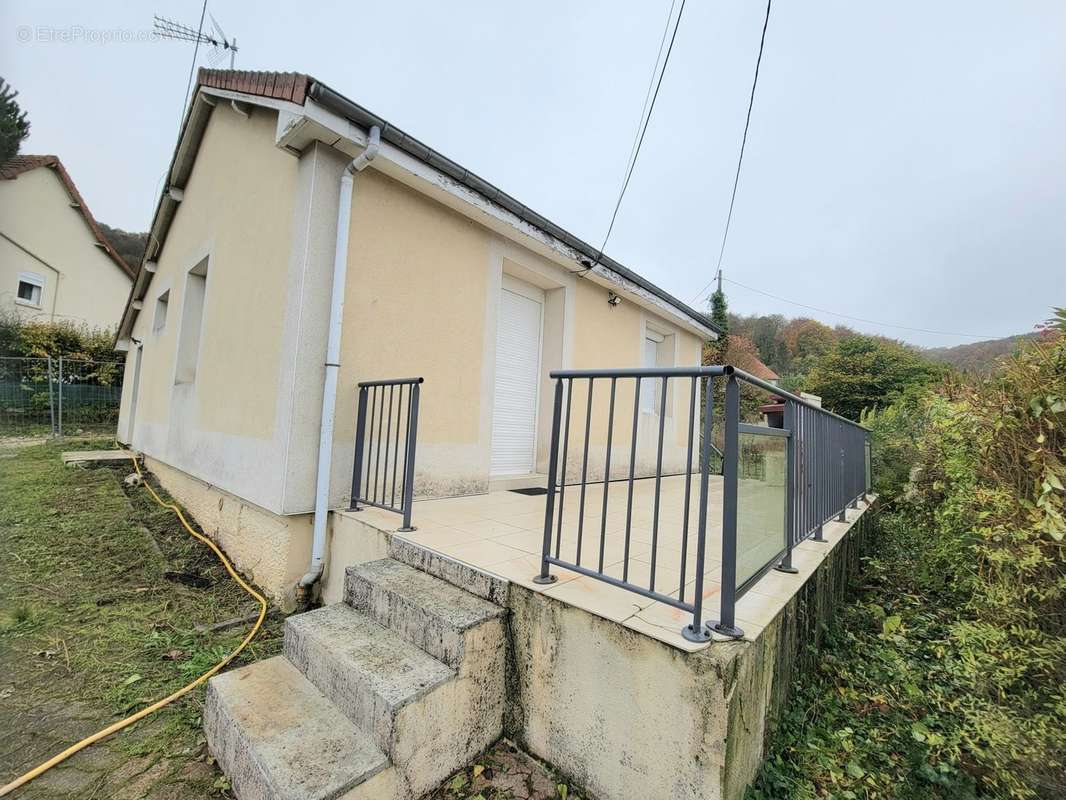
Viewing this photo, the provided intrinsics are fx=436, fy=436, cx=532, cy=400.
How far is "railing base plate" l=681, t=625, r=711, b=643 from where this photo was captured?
151 cm

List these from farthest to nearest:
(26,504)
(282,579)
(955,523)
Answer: (26,504) < (282,579) < (955,523)

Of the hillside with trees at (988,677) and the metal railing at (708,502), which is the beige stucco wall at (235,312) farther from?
the hillside with trees at (988,677)

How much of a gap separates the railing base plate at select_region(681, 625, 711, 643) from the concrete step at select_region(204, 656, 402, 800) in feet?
3.82

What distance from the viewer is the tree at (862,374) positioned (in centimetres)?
1900

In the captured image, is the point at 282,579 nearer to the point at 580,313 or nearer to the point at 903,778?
the point at 903,778

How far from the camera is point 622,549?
2711 mm

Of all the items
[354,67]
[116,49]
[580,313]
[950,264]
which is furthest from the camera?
[950,264]

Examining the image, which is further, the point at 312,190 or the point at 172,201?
the point at 172,201

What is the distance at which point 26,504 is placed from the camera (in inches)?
206

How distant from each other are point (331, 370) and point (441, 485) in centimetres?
150

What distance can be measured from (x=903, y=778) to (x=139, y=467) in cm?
1079

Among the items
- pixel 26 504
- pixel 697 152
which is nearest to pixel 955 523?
pixel 697 152

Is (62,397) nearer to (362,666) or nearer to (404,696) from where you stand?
(362,666)

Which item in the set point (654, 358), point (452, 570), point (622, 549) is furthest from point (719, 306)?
point (452, 570)
